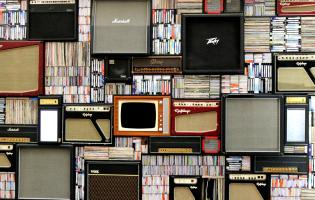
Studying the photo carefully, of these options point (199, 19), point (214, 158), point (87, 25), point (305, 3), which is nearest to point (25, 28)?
point (87, 25)

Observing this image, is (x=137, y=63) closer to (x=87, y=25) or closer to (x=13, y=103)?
(x=87, y=25)

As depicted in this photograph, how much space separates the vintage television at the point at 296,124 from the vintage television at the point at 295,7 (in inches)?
21.8

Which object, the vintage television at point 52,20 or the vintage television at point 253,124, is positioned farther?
the vintage television at point 52,20

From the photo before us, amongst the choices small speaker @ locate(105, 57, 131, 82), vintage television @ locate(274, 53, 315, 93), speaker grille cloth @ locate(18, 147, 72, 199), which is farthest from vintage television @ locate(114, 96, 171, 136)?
vintage television @ locate(274, 53, 315, 93)

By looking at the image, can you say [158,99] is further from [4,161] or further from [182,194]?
[4,161]

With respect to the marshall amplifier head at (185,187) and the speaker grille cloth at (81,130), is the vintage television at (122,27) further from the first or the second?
the marshall amplifier head at (185,187)

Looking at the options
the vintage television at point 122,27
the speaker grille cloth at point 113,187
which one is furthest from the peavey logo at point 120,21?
the speaker grille cloth at point 113,187

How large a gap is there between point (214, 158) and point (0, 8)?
1.81m

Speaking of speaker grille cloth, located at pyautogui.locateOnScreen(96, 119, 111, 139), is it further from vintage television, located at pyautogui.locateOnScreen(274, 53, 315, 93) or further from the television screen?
vintage television, located at pyautogui.locateOnScreen(274, 53, 315, 93)

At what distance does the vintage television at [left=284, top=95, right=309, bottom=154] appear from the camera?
8.66 ft

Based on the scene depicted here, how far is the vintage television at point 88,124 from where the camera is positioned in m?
2.72

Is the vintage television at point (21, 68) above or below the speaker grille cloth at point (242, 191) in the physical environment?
above

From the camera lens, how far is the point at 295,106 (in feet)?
8.67

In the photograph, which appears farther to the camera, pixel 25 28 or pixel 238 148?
pixel 25 28
